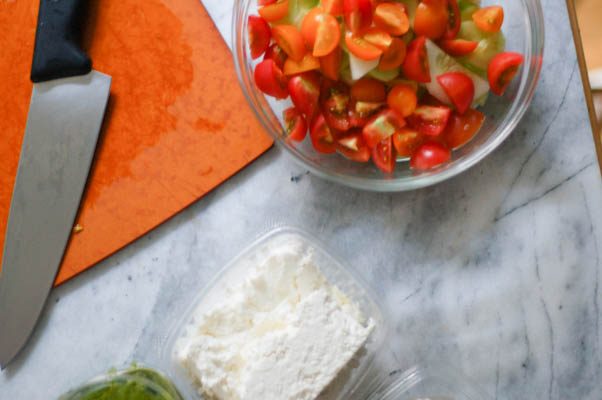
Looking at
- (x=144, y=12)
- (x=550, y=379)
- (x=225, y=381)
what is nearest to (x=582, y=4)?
(x=550, y=379)

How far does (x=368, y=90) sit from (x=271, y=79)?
17 centimetres

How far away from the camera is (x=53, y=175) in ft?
4.07

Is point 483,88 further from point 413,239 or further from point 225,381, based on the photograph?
point 225,381

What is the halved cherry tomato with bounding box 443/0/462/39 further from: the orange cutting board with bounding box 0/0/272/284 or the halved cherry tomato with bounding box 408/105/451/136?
the orange cutting board with bounding box 0/0/272/284

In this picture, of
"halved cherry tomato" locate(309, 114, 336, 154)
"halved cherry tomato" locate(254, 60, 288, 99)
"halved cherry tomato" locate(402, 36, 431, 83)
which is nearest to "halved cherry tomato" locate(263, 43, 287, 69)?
"halved cherry tomato" locate(254, 60, 288, 99)

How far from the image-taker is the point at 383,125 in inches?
43.3

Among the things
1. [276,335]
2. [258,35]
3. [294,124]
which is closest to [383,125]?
[294,124]

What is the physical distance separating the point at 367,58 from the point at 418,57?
3.5 inches

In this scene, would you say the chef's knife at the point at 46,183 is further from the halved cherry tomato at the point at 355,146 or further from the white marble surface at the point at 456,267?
the halved cherry tomato at the point at 355,146

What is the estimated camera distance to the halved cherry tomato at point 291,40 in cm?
107

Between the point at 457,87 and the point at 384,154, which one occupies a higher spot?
the point at 457,87

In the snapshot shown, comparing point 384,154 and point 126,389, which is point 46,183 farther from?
point 384,154

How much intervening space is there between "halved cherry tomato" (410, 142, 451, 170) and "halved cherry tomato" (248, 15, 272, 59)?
0.34 m

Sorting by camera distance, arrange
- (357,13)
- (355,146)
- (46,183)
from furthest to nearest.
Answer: (46,183) → (355,146) → (357,13)
